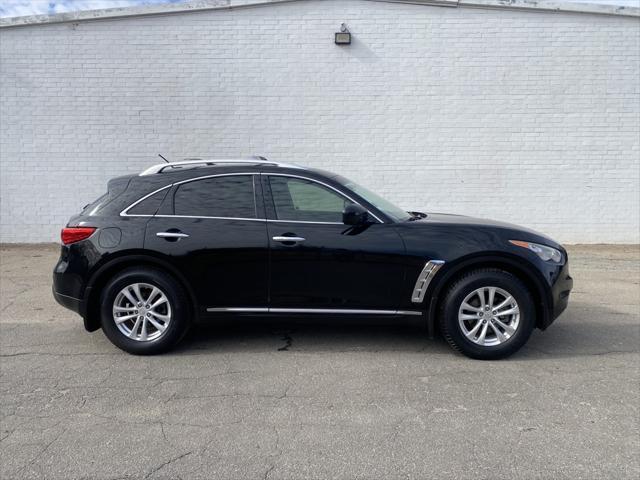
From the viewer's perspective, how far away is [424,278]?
419 centimetres

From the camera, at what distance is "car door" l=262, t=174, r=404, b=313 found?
4211 mm

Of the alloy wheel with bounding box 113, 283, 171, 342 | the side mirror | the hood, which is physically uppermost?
the side mirror

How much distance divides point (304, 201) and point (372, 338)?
1.53m

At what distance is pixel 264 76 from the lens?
9922mm

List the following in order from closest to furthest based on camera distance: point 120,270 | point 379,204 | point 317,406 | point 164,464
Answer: point 164,464
point 317,406
point 120,270
point 379,204

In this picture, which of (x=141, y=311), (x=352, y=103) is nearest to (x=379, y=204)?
(x=141, y=311)

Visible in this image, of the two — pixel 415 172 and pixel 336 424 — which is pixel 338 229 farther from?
pixel 415 172

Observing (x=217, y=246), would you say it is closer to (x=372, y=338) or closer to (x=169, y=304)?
(x=169, y=304)

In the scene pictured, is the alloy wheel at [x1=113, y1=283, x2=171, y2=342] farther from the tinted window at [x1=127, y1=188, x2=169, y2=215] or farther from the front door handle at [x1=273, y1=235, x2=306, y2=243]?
the front door handle at [x1=273, y1=235, x2=306, y2=243]

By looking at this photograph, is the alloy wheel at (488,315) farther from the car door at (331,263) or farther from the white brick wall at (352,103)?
the white brick wall at (352,103)

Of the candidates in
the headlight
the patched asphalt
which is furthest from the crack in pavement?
the headlight

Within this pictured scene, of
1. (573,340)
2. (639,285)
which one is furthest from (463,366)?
(639,285)

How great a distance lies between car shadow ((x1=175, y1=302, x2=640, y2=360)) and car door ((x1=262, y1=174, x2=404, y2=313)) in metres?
0.19

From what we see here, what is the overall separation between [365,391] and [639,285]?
18.3ft
